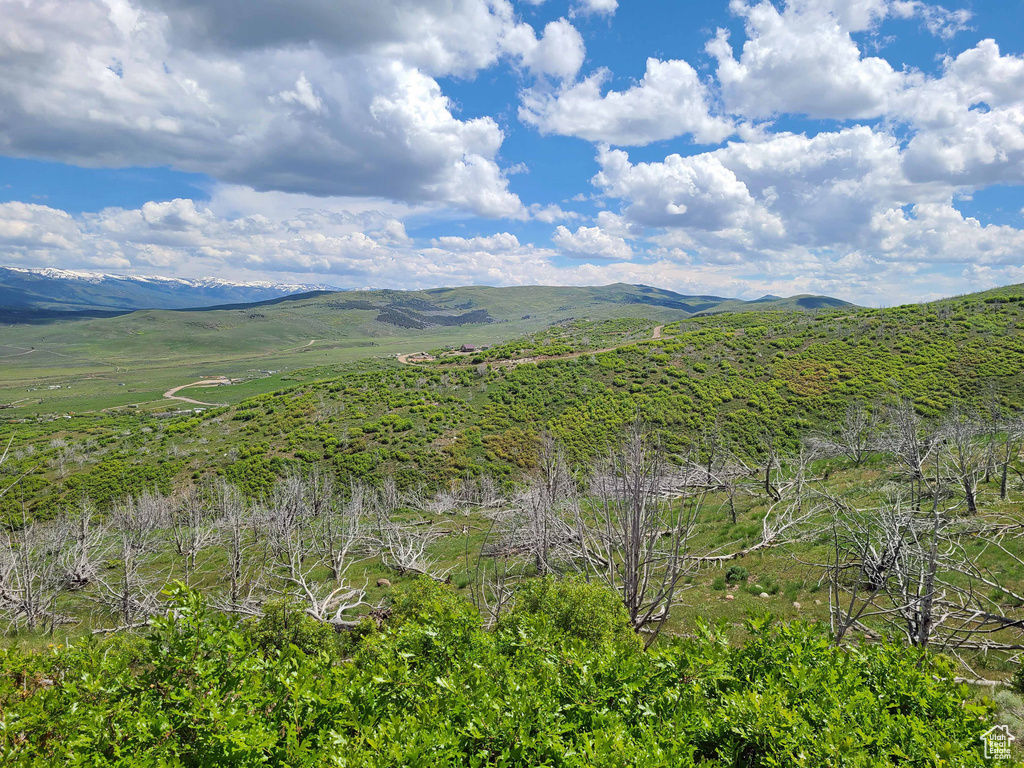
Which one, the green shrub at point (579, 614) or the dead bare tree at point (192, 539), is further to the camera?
the dead bare tree at point (192, 539)

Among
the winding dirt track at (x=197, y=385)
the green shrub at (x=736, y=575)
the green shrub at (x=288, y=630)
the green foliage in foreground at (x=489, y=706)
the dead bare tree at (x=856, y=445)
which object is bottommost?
the winding dirt track at (x=197, y=385)

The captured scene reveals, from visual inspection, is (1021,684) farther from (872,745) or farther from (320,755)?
(320,755)

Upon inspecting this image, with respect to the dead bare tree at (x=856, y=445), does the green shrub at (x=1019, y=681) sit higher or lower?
higher

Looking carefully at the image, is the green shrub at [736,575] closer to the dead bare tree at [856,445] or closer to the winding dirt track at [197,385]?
the dead bare tree at [856,445]

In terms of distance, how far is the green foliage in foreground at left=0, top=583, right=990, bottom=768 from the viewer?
3.72 meters

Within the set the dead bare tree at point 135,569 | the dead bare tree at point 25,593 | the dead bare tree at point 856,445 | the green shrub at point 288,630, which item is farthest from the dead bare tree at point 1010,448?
the dead bare tree at point 25,593

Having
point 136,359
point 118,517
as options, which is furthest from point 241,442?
point 136,359

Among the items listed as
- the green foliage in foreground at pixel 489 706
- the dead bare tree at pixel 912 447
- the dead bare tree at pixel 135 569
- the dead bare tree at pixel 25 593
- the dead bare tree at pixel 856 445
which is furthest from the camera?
the dead bare tree at pixel 856 445

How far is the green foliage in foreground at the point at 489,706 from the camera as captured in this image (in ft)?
12.2

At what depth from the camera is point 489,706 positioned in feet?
14.1

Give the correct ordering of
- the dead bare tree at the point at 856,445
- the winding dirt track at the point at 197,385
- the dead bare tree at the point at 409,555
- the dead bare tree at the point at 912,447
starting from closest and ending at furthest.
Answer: the dead bare tree at the point at 912,447 → the dead bare tree at the point at 409,555 → the dead bare tree at the point at 856,445 → the winding dirt track at the point at 197,385

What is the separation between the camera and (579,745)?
387cm

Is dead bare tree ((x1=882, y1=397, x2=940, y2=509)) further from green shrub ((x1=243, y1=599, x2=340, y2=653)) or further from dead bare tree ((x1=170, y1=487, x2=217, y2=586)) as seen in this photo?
dead bare tree ((x1=170, y1=487, x2=217, y2=586))

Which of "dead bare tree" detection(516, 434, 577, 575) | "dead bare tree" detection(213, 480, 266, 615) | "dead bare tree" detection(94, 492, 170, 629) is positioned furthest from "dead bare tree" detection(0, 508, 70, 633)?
"dead bare tree" detection(516, 434, 577, 575)
